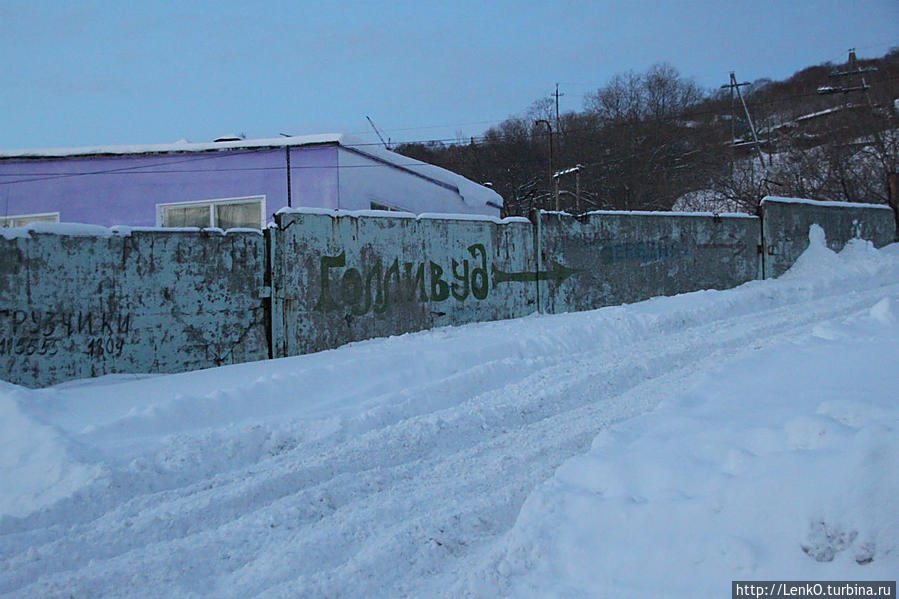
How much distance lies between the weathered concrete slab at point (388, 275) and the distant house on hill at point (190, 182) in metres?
4.32

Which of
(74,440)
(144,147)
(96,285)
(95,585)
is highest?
(144,147)

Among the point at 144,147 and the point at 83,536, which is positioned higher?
the point at 144,147

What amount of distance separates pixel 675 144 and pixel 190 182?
36034 millimetres

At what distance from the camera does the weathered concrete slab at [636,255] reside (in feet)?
41.4

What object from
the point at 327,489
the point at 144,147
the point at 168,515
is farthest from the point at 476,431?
the point at 144,147

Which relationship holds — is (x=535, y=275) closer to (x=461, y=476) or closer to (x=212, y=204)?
(x=212, y=204)

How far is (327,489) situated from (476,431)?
5.19 feet

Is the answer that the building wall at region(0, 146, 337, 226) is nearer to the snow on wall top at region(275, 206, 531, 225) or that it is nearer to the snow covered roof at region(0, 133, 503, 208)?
the snow covered roof at region(0, 133, 503, 208)

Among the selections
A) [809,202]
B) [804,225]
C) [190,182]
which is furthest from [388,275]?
[809,202]

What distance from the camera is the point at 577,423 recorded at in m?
5.81

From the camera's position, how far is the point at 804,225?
1702 cm

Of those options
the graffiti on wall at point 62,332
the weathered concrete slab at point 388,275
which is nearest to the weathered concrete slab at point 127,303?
the graffiti on wall at point 62,332

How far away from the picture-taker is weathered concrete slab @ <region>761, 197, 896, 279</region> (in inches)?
643

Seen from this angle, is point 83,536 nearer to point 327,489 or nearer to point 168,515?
point 168,515
